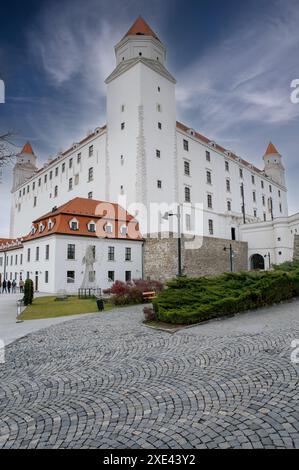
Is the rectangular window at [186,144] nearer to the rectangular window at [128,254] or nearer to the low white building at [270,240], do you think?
the low white building at [270,240]

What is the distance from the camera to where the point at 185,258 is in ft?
122

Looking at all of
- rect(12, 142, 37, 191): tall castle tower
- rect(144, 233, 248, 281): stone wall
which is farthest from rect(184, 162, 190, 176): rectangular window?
rect(12, 142, 37, 191): tall castle tower

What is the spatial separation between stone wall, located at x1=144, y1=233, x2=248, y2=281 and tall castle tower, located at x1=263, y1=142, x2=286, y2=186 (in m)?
41.8

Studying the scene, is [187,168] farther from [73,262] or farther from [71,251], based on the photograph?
[73,262]

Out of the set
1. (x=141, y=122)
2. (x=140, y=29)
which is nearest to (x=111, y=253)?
(x=141, y=122)

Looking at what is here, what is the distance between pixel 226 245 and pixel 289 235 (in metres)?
10.4

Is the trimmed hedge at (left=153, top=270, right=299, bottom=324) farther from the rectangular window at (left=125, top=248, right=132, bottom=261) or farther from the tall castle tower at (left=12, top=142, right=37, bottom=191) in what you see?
the tall castle tower at (left=12, top=142, right=37, bottom=191)

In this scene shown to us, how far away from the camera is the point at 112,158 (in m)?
44.9

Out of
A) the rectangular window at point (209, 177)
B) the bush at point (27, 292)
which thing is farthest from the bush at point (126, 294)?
the rectangular window at point (209, 177)

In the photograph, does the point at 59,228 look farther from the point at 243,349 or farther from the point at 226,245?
the point at 243,349

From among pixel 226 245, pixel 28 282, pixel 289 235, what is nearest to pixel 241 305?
pixel 28 282

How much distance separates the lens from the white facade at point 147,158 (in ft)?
138

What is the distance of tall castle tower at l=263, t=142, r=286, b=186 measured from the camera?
74.8 metres

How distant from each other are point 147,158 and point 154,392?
38784 millimetres
